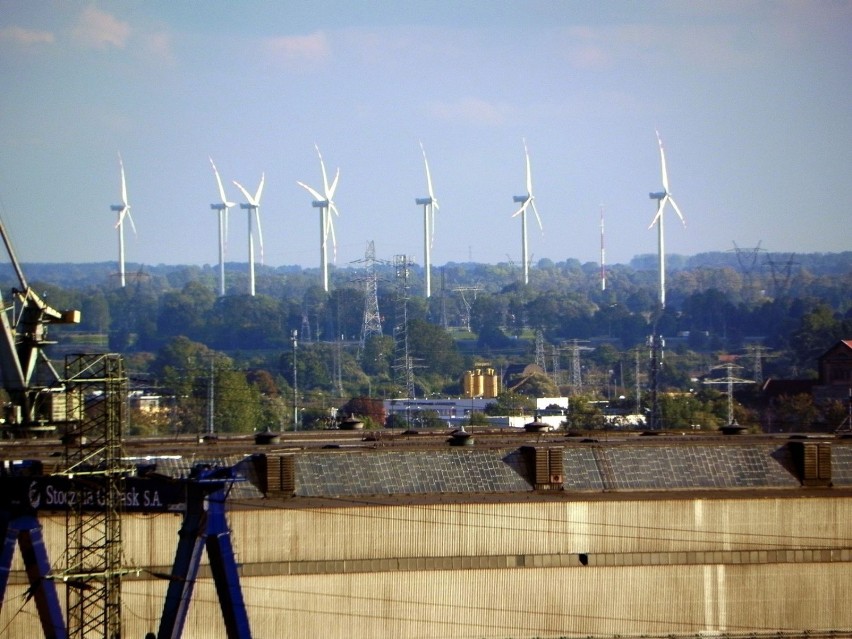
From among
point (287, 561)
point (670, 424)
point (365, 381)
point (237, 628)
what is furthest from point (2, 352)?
point (365, 381)

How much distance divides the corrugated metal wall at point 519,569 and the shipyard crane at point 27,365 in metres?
9.00

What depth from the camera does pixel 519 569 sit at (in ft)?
135

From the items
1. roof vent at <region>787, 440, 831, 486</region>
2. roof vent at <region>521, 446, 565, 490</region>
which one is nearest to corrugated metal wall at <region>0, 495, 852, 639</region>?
roof vent at <region>787, 440, 831, 486</region>

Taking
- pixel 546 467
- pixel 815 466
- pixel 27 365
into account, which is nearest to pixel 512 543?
pixel 546 467

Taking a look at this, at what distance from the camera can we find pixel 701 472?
44781 millimetres

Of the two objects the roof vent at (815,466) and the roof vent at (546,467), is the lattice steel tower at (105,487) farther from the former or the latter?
the roof vent at (815,466)

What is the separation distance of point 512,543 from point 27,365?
1748cm

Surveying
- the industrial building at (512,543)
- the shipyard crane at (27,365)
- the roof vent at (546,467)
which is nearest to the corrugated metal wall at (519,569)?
the industrial building at (512,543)

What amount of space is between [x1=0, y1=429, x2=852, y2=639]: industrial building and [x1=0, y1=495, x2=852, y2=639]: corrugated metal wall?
4 cm

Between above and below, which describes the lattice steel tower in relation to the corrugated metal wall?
above

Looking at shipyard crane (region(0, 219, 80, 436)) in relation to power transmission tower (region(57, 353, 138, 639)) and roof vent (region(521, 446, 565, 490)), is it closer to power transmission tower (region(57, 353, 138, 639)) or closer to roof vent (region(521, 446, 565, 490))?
roof vent (region(521, 446, 565, 490))

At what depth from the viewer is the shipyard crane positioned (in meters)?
47.8

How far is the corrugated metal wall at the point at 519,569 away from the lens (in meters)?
39.3

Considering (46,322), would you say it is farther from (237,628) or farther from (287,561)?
(237,628)
